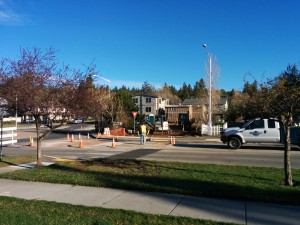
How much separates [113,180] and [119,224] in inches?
167

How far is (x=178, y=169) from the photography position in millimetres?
12836

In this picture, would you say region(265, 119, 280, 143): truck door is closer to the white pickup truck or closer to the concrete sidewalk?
the white pickup truck

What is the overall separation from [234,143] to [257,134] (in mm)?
1522

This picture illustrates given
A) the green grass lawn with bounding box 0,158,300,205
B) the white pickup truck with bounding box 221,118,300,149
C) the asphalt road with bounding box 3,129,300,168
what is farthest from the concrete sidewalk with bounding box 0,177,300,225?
the white pickup truck with bounding box 221,118,300,149

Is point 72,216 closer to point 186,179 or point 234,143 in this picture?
point 186,179

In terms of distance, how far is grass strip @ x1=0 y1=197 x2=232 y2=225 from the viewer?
6.43 metres

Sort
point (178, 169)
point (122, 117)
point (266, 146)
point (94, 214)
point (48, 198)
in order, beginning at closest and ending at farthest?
1. point (94, 214)
2. point (48, 198)
3. point (178, 169)
4. point (266, 146)
5. point (122, 117)

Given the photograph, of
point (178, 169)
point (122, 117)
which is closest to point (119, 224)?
point (178, 169)

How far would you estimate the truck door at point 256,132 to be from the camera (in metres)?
22.6

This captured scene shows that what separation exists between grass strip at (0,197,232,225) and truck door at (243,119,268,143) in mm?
17046

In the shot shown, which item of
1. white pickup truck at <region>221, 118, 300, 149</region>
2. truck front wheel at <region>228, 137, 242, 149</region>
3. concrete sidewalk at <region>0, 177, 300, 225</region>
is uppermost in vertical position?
white pickup truck at <region>221, 118, 300, 149</region>

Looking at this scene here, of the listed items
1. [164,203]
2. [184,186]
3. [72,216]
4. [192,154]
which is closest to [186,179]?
[184,186]

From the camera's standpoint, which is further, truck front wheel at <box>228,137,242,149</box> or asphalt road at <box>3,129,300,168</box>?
truck front wheel at <box>228,137,242,149</box>

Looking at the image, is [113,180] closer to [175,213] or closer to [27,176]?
[27,176]
